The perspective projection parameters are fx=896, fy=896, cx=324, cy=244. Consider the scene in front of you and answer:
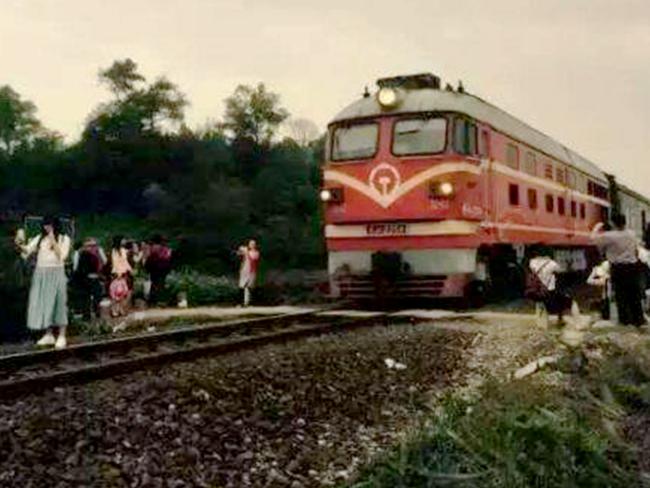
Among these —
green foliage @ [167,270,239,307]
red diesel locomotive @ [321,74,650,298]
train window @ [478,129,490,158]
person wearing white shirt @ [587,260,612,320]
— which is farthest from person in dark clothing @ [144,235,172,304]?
person wearing white shirt @ [587,260,612,320]

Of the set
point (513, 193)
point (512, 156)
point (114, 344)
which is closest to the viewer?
point (114, 344)

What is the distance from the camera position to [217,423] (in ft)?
18.1

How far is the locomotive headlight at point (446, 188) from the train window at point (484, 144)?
124 cm

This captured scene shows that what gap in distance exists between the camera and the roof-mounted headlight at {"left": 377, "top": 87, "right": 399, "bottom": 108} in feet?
49.9

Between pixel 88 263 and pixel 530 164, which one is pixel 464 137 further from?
pixel 88 263

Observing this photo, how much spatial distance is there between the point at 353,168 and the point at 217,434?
33.9ft

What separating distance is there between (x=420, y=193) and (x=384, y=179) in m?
0.68

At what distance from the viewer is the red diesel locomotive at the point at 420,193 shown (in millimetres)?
14383

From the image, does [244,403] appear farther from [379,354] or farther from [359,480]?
[379,354]

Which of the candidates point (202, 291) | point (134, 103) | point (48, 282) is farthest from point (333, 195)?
point (134, 103)

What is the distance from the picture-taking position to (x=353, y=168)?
600 inches

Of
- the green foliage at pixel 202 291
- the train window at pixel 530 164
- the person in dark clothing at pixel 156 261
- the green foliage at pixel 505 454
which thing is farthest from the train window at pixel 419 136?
the green foliage at pixel 505 454

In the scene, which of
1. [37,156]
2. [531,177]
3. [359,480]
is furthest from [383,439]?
[37,156]

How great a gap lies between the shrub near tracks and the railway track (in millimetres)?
245
